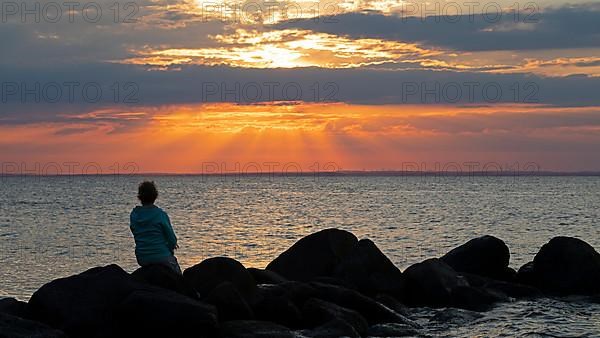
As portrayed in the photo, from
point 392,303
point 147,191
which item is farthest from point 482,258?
point 147,191

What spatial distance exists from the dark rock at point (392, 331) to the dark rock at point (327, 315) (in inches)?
8.6

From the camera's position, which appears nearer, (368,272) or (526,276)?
(368,272)

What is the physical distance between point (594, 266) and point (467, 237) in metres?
22.2

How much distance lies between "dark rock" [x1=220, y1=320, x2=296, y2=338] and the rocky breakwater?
0.06ft

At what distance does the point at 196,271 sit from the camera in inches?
647

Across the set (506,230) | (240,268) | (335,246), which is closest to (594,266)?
(335,246)

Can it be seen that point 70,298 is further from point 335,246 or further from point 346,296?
point 335,246

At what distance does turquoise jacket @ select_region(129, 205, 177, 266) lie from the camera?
48.3ft

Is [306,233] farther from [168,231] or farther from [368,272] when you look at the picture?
[168,231]

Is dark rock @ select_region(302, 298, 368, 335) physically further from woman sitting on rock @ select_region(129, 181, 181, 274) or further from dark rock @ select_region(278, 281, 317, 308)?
woman sitting on rock @ select_region(129, 181, 181, 274)

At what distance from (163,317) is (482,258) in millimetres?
11691

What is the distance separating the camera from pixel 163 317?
13.6 metres

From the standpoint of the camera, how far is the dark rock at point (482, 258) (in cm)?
2277

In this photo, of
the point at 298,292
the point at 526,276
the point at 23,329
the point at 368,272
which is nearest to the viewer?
the point at 23,329
